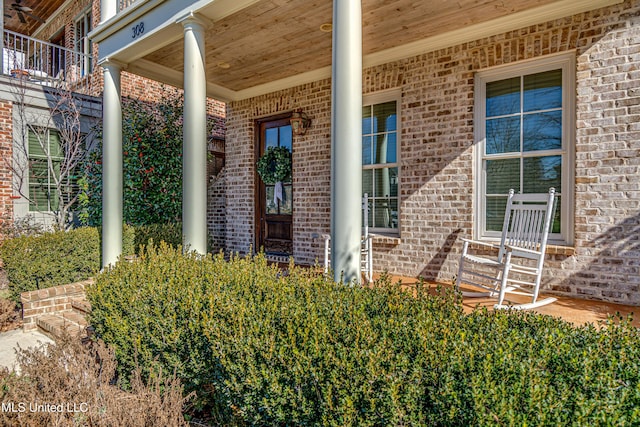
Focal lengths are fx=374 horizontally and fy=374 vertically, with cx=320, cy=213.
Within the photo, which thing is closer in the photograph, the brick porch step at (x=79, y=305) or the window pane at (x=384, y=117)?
the brick porch step at (x=79, y=305)

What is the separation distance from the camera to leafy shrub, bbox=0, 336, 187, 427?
1.68 metres

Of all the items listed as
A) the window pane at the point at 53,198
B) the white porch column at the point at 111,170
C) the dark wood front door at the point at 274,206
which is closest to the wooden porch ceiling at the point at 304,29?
the white porch column at the point at 111,170

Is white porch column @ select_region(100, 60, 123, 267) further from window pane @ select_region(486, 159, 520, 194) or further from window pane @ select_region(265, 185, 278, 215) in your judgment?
window pane @ select_region(486, 159, 520, 194)

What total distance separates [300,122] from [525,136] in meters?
3.04

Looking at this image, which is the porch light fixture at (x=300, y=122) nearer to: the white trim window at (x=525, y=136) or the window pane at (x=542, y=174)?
the white trim window at (x=525, y=136)

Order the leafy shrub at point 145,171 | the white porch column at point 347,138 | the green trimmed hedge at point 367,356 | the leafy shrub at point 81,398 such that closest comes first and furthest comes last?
the green trimmed hedge at point 367,356 < the leafy shrub at point 81,398 < the white porch column at point 347,138 < the leafy shrub at point 145,171

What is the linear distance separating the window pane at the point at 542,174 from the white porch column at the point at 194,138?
3.45m

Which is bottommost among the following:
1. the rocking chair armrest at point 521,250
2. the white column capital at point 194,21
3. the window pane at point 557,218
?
the rocking chair armrest at point 521,250

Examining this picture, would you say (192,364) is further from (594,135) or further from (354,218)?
(594,135)

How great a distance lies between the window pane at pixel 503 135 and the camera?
4098 mm

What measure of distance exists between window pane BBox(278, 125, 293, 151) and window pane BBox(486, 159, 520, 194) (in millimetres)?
3117

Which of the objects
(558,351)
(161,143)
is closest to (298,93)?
(161,143)

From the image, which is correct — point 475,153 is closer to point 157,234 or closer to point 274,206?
point 274,206

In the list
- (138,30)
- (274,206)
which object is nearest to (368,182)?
(274,206)
